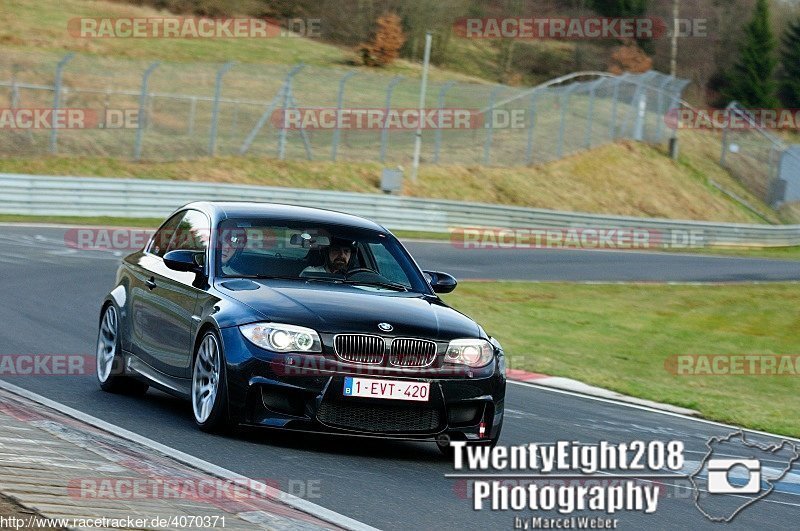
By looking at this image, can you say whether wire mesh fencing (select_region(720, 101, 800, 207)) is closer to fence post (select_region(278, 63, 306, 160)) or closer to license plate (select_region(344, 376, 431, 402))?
fence post (select_region(278, 63, 306, 160))

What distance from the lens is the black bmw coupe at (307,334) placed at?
780 centimetres

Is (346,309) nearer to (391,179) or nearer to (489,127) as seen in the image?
(391,179)

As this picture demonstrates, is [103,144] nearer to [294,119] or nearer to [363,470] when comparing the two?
[294,119]

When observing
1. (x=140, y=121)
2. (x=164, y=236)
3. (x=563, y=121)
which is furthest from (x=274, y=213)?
(x=563, y=121)

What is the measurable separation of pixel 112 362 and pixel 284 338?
2638 mm

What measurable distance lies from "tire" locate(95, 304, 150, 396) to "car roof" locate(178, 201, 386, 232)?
3.83ft

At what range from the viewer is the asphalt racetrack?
6.81 metres

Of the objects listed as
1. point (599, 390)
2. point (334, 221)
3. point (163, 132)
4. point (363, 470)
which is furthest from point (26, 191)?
point (363, 470)

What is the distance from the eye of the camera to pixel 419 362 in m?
7.95

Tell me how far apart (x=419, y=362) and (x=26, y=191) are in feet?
72.3

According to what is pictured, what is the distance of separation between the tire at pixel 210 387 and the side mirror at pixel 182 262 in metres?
0.61

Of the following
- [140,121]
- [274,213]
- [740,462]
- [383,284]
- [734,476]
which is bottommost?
[740,462]

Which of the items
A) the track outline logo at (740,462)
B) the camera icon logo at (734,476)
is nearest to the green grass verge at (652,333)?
the track outline logo at (740,462)

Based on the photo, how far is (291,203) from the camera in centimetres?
3503
